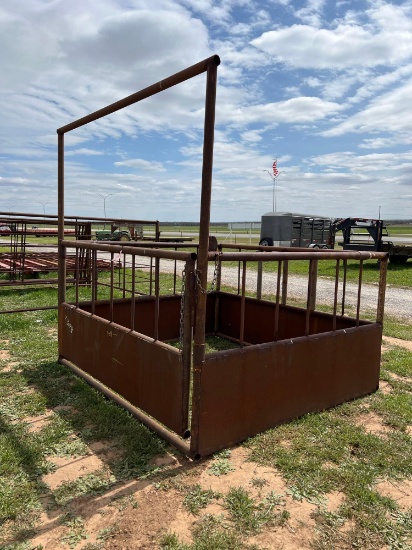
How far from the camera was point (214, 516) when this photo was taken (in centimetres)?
229

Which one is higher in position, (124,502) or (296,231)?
(296,231)

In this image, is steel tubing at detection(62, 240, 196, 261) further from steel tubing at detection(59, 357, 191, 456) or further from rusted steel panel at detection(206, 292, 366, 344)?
rusted steel panel at detection(206, 292, 366, 344)

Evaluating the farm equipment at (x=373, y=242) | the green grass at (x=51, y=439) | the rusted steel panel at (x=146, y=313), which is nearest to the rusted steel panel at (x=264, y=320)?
the rusted steel panel at (x=146, y=313)

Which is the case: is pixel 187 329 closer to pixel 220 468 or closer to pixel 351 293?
pixel 220 468

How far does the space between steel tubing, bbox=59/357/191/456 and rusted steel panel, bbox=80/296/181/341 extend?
0.73 meters

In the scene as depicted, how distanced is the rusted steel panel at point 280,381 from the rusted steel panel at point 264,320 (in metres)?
0.45

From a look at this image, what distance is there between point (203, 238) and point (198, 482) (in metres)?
1.50

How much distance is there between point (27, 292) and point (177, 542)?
28.8ft

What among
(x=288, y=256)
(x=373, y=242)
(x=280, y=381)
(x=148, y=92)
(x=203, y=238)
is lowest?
(x=280, y=381)

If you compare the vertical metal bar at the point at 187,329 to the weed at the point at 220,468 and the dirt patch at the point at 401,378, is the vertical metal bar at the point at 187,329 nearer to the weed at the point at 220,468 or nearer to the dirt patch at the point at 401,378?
the weed at the point at 220,468

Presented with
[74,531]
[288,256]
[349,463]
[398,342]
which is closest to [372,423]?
[349,463]

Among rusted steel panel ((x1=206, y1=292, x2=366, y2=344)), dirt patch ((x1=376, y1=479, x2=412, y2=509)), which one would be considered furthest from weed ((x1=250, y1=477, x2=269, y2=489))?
rusted steel panel ((x1=206, y1=292, x2=366, y2=344))

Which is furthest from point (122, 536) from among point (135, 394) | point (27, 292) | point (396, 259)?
point (396, 259)

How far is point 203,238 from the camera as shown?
2.61 meters
